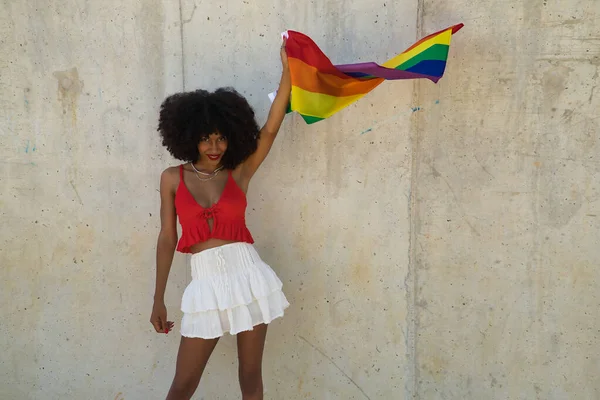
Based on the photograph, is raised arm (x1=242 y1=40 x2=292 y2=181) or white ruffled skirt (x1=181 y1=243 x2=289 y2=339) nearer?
white ruffled skirt (x1=181 y1=243 x2=289 y2=339)

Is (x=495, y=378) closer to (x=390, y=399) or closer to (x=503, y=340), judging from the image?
(x=503, y=340)

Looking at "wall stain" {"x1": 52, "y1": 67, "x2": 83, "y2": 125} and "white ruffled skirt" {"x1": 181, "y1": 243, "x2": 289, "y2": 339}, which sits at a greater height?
"wall stain" {"x1": 52, "y1": 67, "x2": 83, "y2": 125}

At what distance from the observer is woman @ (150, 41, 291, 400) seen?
2502mm

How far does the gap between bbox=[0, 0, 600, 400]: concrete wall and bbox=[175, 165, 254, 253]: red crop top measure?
0.55m

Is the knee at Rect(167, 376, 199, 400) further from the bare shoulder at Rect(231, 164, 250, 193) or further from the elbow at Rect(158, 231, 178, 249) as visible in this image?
the bare shoulder at Rect(231, 164, 250, 193)

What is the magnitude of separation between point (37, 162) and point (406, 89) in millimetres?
2129

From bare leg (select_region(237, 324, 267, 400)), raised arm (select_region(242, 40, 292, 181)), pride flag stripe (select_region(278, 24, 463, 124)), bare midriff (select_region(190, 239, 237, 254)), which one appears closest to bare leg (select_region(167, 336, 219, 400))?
bare leg (select_region(237, 324, 267, 400))

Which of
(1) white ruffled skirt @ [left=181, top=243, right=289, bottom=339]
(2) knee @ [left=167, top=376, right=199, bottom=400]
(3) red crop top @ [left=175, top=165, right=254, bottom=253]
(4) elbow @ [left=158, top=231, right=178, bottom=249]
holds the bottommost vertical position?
(2) knee @ [left=167, top=376, right=199, bottom=400]

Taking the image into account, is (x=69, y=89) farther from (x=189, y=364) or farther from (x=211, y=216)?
(x=189, y=364)

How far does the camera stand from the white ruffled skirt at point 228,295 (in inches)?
97.2

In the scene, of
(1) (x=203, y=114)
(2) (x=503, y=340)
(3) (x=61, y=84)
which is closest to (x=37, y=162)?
(3) (x=61, y=84)

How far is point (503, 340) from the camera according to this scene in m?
2.92

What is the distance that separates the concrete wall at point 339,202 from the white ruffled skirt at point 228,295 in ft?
1.86

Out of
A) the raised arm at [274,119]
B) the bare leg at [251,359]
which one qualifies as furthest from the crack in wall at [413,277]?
the bare leg at [251,359]
